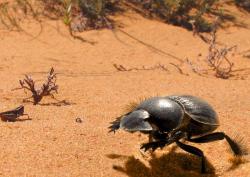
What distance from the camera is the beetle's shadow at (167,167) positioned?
9.00ft

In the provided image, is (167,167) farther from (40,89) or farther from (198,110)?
(40,89)

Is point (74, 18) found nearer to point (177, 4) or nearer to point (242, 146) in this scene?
point (177, 4)

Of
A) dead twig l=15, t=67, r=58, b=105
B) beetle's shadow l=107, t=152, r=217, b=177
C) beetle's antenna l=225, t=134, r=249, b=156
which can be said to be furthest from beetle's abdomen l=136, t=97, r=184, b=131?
dead twig l=15, t=67, r=58, b=105

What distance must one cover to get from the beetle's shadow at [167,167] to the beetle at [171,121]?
0.43 ft

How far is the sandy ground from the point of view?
A: 2.74 metres

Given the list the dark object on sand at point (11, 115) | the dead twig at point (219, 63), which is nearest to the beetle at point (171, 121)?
the dark object on sand at point (11, 115)

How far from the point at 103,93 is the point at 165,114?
2247mm

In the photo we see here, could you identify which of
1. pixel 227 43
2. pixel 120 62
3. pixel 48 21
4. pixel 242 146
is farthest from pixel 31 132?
pixel 227 43

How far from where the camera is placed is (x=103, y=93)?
15.5ft

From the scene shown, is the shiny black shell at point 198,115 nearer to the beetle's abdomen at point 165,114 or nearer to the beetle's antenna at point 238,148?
the beetle's abdomen at point 165,114

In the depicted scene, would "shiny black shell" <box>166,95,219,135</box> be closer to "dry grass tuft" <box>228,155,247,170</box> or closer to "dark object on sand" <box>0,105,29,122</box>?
"dry grass tuft" <box>228,155,247,170</box>

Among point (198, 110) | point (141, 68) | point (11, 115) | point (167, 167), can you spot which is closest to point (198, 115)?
point (198, 110)

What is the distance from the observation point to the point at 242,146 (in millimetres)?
2990

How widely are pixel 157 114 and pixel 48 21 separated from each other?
17.9ft
